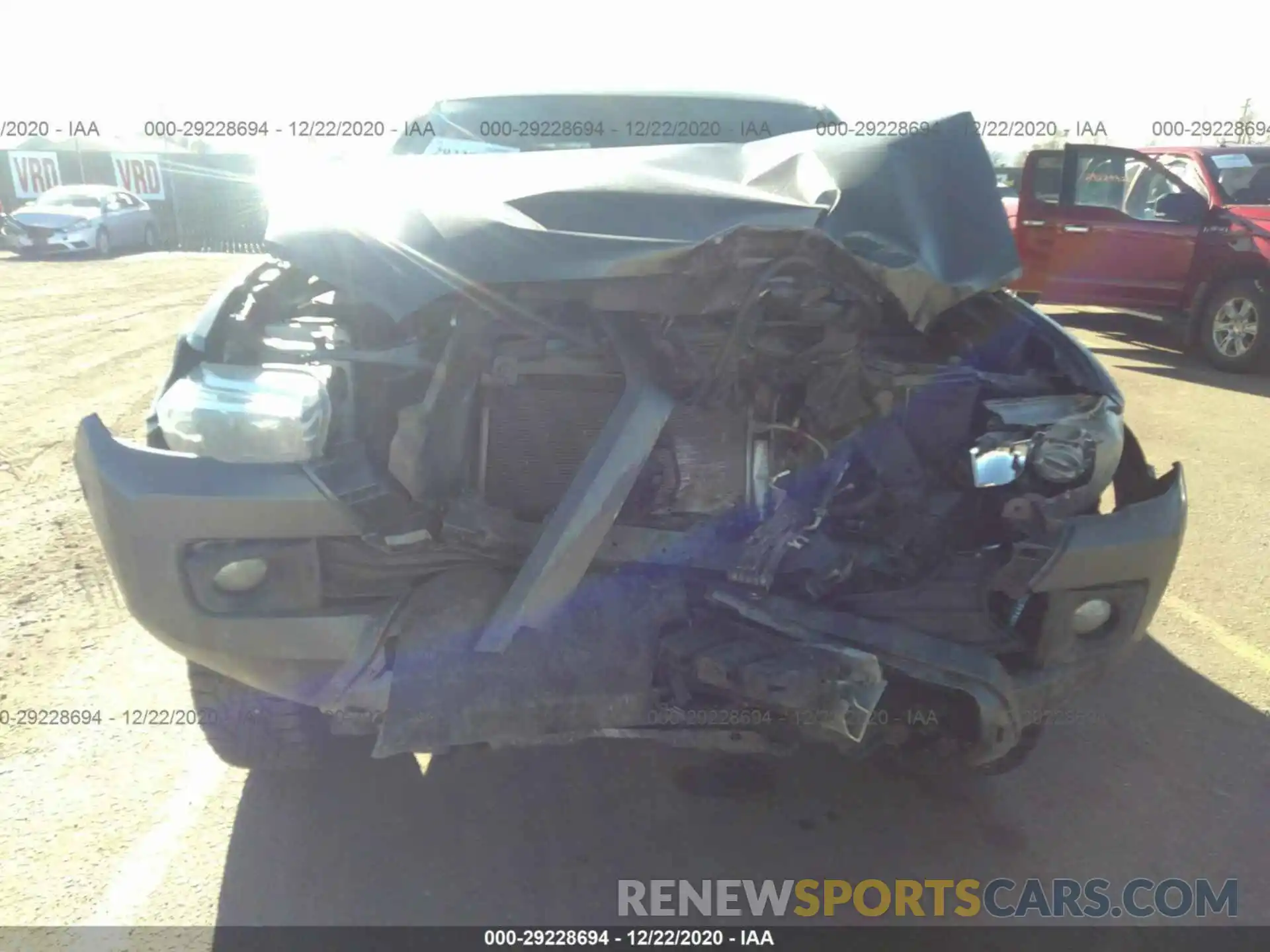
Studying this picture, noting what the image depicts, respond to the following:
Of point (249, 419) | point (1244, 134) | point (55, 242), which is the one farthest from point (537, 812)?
point (55, 242)

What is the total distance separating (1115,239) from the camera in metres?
8.55

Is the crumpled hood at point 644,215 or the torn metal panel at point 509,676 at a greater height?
the crumpled hood at point 644,215

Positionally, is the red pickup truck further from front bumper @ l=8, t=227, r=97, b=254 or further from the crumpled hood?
front bumper @ l=8, t=227, r=97, b=254

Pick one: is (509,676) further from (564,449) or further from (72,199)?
(72,199)

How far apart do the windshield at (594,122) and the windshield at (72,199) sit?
17.2 m

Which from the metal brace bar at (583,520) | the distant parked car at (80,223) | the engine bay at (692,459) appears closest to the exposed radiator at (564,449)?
the engine bay at (692,459)

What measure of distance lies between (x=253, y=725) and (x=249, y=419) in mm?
880

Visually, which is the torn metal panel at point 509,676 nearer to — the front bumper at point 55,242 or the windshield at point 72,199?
the front bumper at point 55,242

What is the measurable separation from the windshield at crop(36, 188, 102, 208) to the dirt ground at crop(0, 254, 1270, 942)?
1740 cm

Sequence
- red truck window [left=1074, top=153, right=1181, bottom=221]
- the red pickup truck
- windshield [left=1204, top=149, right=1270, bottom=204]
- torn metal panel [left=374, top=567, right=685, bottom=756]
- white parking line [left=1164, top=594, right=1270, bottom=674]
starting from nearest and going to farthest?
torn metal panel [left=374, top=567, right=685, bottom=756], white parking line [left=1164, top=594, right=1270, bottom=674], the red pickup truck, windshield [left=1204, top=149, right=1270, bottom=204], red truck window [left=1074, top=153, right=1181, bottom=221]

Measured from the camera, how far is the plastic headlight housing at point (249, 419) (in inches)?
87.5

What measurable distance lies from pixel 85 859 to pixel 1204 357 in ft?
30.4

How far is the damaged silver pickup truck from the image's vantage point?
7.05 ft

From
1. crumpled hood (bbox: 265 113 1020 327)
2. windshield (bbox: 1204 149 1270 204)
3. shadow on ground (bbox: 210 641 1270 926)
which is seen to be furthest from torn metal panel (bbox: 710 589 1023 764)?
windshield (bbox: 1204 149 1270 204)
